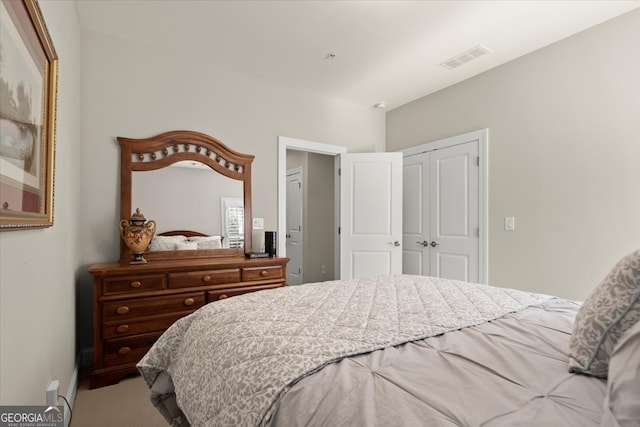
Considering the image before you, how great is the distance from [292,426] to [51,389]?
136 cm

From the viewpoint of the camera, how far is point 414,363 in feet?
2.91

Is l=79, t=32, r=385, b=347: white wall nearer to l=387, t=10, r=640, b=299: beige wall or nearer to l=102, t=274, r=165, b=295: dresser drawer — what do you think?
l=102, t=274, r=165, b=295: dresser drawer

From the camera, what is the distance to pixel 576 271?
2.67m

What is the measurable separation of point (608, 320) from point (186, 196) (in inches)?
119

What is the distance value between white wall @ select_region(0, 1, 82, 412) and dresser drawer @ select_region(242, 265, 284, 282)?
1.23 meters

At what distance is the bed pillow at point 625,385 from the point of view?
566mm

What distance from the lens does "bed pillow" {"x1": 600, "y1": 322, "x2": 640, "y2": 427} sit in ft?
1.86

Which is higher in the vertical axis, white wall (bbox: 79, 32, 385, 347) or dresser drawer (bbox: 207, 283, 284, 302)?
white wall (bbox: 79, 32, 385, 347)

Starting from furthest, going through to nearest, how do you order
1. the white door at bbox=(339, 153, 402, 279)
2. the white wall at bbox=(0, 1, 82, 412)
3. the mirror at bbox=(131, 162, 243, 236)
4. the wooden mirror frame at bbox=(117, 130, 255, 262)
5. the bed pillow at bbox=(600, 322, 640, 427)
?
the white door at bbox=(339, 153, 402, 279) < the mirror at bbox=(131, 162, 243, 236) < the wooden mirror frame at bbox=(117, 130, 255, 262) < the white wall at bbox=(0, 1, 82, 412) < the bed pillow at bbox=(600, 322, 640, 427)

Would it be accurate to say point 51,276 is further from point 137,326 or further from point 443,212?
point 443,212

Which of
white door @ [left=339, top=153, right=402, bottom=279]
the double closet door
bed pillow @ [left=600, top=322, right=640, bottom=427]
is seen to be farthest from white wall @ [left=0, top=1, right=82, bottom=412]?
the double closet door

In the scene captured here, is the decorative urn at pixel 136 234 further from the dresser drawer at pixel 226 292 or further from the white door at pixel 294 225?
the white door at pixel 294 225

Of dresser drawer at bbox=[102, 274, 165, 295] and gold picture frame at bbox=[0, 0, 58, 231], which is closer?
gold picture frame at bbox=[0, 0, 58, 231]

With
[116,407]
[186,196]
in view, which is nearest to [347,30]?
[186,196]
